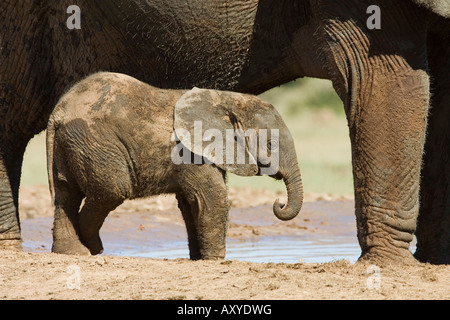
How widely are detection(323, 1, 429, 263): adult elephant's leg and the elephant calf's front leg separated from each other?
71cm

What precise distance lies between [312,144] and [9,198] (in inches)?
319

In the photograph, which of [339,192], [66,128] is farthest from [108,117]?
[339,192]

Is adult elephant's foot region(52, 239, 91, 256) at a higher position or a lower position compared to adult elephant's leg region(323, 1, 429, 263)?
lower

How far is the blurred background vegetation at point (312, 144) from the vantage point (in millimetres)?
11953

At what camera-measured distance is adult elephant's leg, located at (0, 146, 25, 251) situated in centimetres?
641

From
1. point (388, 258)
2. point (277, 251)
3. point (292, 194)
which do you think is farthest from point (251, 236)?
point (388, 258)

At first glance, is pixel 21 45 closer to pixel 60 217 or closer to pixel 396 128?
pixel 60 217

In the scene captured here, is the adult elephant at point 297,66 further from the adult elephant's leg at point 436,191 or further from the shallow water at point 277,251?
the shallow water at point 277,251

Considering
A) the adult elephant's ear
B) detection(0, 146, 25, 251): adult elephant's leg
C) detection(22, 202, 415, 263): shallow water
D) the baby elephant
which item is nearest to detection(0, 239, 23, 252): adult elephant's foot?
detection(0, 146, 25, 251): adult elephant's leg

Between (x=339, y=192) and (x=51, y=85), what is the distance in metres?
5.42

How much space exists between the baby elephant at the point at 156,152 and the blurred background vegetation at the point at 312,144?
16.9 feet

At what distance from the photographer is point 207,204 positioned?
5508 mm

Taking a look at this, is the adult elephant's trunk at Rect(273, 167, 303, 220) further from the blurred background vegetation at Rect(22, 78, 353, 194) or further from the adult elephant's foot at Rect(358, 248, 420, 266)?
the blurred background vegetation at Rect(22, 78, 353, 194)

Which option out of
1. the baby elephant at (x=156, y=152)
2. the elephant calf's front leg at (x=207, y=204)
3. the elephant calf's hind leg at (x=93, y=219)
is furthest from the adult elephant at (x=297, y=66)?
the elephant calf's hind leg at (x=93, y=219)
